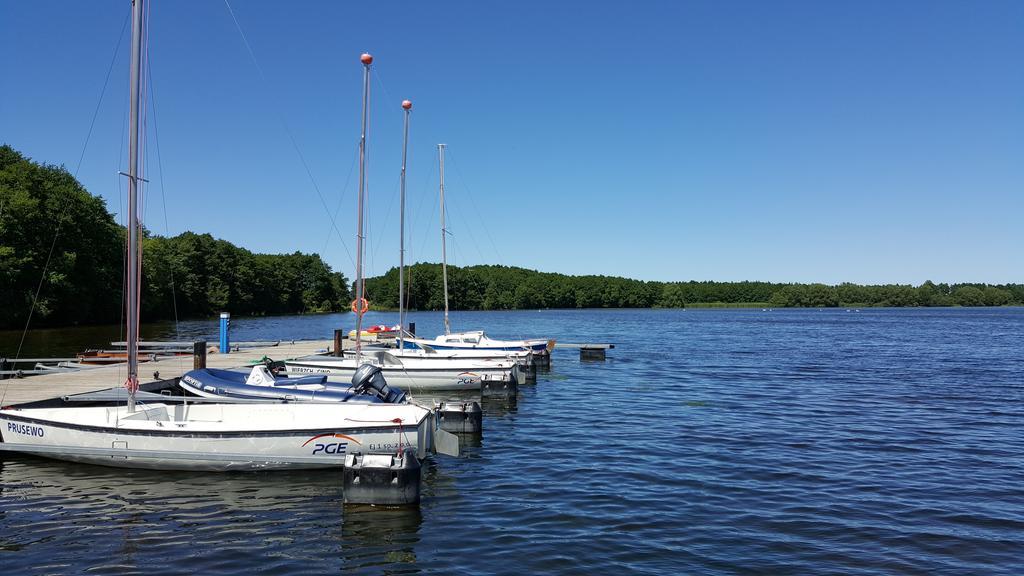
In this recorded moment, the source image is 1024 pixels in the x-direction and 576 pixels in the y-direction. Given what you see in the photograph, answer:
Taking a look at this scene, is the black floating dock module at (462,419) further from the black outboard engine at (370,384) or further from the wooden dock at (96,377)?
the wooden dock at (96,377)

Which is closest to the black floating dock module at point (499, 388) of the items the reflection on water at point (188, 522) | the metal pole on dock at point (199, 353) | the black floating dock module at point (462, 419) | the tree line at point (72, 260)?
the black floating dock module at point (462, 419)

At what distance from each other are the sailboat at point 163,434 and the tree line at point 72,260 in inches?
873

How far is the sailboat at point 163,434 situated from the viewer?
13797mm

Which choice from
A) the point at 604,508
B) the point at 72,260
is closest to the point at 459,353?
the point at 604,508

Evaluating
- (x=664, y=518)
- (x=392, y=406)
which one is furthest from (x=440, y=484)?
(x=664, y=518)

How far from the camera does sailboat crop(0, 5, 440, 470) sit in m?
13.8

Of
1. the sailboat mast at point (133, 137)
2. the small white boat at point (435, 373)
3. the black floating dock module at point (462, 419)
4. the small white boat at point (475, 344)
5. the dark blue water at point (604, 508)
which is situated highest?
the sailboat mast at point (133, 137)

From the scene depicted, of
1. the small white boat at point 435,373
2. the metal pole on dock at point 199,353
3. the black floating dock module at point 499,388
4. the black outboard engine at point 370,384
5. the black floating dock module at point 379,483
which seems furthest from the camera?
the small white boat at point 435,373

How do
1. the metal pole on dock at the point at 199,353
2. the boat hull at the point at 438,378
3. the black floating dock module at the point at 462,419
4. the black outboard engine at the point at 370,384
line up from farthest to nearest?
the boat hull at the point at 438,378 < the metal pole on dock at the point at 199,353 < the black floating dock module at the point at 462,419 < the black outboard engine at the point at 370,384

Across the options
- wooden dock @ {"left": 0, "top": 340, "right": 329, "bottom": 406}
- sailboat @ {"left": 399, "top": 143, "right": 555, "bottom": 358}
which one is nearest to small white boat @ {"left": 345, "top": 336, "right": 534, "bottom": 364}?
sailboat @ {"left": 399, "top": 143, "right": 555, "bottom": 358}

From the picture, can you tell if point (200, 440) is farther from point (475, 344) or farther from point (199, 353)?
point (475, 344)

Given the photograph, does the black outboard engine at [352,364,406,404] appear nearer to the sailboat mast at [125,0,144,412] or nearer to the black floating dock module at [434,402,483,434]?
the black floating dock module at [434,402,483,434]

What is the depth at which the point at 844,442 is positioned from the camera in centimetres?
1900

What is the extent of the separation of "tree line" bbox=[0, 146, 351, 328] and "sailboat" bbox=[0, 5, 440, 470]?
22166 millimetres
